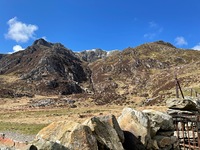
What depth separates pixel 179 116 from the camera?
22.9 metres

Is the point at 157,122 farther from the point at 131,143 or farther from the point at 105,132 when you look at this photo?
the point at 105,132

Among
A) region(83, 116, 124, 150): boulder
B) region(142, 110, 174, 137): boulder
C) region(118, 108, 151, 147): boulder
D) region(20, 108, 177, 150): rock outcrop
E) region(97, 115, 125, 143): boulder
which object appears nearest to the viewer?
region(20, 108, 177, 150): rock outcrop

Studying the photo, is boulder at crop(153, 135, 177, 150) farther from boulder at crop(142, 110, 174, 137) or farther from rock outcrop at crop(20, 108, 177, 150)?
boulder at crop(142, 110, 174, 137)

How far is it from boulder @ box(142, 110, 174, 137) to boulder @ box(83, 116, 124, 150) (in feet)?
14.5

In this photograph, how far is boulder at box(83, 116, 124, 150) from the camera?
14.0m

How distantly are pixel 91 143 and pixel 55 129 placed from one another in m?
2.21

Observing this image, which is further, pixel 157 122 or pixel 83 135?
pixel 157 122

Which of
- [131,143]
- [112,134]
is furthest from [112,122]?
[131,143]

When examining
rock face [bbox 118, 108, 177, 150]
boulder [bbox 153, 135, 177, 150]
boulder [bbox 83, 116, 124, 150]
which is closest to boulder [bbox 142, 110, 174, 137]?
rock face [bbox 118, 108, 177, 150]

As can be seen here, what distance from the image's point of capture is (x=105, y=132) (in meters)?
14.5

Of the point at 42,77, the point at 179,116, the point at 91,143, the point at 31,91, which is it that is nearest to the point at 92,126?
the point at 91,143

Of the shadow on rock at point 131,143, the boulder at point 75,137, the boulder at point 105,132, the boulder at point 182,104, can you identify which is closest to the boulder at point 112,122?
the boulder at point 105,132

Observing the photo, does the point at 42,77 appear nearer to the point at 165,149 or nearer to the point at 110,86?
the point at 110,86

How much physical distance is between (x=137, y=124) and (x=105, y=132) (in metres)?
3.51
